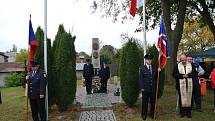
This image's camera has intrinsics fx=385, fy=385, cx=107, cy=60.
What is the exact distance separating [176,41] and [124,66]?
9869 mm

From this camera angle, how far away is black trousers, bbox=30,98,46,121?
11.1 m

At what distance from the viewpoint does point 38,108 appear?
11195 millimetres

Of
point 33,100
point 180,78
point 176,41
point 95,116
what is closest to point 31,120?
point 33,100

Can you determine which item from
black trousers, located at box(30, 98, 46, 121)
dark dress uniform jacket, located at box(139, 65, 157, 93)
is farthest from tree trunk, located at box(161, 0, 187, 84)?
black trousers, located at box(30, 98, 46, 121)

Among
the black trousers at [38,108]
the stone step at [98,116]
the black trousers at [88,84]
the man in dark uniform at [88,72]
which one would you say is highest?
the man in dark uniform at [88,72]

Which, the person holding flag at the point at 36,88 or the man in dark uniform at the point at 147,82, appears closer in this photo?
the person holding flag at the point at 36,88

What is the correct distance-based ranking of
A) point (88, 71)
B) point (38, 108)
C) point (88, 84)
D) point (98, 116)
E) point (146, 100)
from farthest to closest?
1. point (88, 84)
2. point (88, 71)
3. point (98, 116)
4. point (146, 100)
5. point (38, 108)

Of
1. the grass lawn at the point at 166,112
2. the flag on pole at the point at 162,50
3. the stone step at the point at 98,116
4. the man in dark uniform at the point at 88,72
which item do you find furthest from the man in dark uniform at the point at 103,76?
the flag on pole at the point at 162,50

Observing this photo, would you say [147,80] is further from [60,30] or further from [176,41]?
[176,41]

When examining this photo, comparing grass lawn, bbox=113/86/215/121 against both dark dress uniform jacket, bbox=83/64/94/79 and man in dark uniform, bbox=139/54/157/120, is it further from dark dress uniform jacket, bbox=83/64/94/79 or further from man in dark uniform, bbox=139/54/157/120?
dark dress uniform jacket, bbox=83/64/94/79

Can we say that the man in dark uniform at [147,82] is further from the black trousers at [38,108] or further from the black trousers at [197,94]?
the black trousers at [38,108]

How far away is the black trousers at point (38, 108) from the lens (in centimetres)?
1110

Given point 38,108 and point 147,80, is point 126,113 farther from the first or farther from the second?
point 38,108

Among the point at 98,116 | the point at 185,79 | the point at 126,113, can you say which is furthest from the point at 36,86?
the point at 185,79
